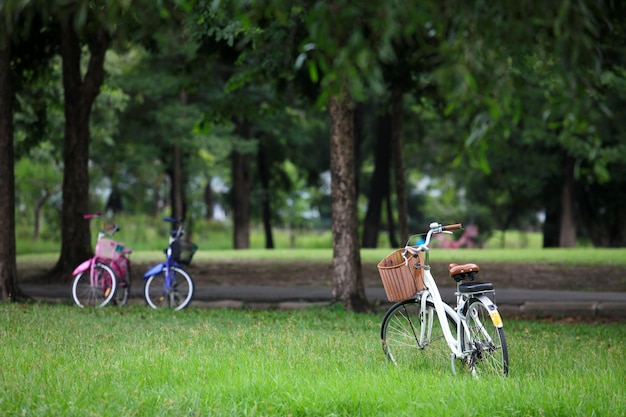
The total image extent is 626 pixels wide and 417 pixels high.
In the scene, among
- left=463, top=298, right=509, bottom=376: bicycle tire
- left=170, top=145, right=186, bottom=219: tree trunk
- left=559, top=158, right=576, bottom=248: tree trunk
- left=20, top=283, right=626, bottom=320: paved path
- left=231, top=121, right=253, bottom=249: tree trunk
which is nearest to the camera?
left=463, top=298, right=509, bottom=376: bicycle tire

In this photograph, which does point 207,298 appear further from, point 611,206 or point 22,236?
point 22,236

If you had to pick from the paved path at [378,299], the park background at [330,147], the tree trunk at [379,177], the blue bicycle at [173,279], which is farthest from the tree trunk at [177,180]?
the blue bicycle at [173,279]

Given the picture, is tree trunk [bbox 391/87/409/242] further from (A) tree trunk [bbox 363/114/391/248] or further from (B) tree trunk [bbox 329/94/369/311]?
(A) tree trunk [bbox 363/114/391/248]

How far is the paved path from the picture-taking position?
1438 cm

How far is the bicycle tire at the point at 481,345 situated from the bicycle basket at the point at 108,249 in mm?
7274

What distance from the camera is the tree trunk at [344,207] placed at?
13.5 m

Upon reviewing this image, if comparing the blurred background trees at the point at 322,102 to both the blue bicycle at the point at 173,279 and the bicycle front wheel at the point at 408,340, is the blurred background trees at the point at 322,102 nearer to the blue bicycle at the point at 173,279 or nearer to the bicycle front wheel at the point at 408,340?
the bicycle front wheel at the point at 408,340

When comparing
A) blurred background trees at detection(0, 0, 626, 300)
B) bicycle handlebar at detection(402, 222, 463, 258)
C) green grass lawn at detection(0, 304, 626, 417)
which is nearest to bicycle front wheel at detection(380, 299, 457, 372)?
green grass lawn at detection(0, 304, 626, 417)

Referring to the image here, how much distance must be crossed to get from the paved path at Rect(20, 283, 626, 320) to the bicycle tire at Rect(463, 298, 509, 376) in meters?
6.59

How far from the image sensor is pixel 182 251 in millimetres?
14055

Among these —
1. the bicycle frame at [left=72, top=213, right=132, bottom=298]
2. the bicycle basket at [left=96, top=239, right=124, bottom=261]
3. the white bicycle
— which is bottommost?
the white bicycle

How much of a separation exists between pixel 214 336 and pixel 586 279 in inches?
447

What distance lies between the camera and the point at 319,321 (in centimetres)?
1241

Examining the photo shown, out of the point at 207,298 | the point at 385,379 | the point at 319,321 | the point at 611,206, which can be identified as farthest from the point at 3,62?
the point at 611,206
